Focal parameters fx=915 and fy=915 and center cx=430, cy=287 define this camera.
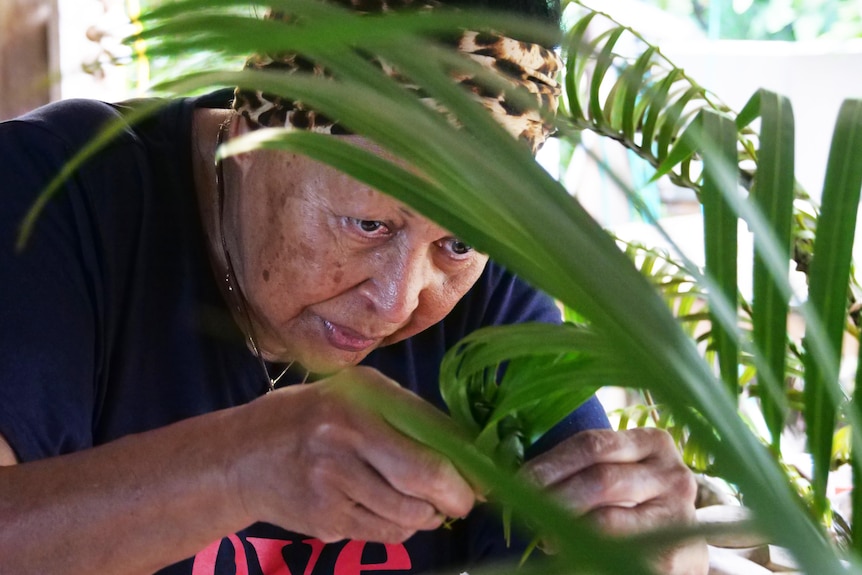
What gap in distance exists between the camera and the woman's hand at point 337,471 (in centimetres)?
53

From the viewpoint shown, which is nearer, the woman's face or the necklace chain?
the woman's face

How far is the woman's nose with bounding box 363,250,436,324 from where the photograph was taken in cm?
84

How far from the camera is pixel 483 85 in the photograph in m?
0.75

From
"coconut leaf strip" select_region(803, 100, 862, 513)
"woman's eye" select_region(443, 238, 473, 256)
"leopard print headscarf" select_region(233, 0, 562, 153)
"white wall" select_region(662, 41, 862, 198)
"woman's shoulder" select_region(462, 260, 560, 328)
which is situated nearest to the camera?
"coconut leaf strip" select_region(803, 100, 862, 513)

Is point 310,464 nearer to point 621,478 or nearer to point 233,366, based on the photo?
point 621,478

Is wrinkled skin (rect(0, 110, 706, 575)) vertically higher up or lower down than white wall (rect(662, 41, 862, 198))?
lower down

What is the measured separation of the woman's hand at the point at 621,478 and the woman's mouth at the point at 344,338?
1.03 feet

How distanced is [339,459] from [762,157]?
0.28 m

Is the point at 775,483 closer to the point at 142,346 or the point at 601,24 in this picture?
the point at 142,346

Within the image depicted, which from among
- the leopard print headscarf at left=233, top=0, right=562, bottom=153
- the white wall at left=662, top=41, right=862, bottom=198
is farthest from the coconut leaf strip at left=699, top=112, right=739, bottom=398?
the white wall at left=662, top=41, right=862, bottom=198

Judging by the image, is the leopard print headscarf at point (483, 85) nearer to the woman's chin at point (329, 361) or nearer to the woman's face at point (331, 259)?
the woman's face at point (331, 259)

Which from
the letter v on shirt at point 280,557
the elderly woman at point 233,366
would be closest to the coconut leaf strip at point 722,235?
the elderly woman at point 233,366

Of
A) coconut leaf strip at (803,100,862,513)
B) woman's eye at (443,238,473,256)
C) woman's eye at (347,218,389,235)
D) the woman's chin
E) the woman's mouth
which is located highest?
coconut leaf strip at (803,100,862,513)

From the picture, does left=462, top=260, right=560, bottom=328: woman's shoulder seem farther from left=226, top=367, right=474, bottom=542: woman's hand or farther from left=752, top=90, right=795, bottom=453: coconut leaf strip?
left=752, top=90, right=795, bottom=453: coconut leaf strip
